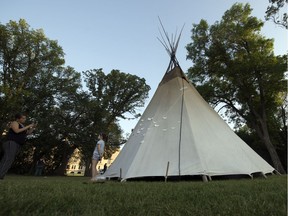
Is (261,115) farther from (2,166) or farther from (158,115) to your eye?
(2,166)

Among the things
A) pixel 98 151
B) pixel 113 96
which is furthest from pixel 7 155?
pixel 113 96

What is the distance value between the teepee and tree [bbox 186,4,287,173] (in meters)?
9.03

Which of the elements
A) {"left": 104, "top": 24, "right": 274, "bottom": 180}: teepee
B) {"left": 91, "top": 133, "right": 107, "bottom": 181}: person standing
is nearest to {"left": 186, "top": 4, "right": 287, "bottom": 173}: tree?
{"left": 104, "top": 24, "right": 274, "bottom": 180}: teepee

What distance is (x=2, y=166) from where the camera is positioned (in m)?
4.96

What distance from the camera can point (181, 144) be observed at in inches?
271

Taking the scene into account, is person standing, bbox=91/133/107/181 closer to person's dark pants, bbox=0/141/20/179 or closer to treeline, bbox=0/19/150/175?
person's dark pants, bbox=0/141/20/179

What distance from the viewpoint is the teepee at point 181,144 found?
630 centimetres

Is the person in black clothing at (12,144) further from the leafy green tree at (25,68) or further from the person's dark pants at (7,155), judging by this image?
the leafy green tree at (25,68)

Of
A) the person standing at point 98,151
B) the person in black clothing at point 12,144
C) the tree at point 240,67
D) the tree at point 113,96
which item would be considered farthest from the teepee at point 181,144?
the tree at point 113,96

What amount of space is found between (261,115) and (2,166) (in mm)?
17317

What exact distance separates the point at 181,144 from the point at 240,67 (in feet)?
36.6

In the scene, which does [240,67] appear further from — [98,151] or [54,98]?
[54,98]

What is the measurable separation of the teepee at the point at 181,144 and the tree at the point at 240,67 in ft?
29.6

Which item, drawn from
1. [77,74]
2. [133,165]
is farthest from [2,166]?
[77,74]
